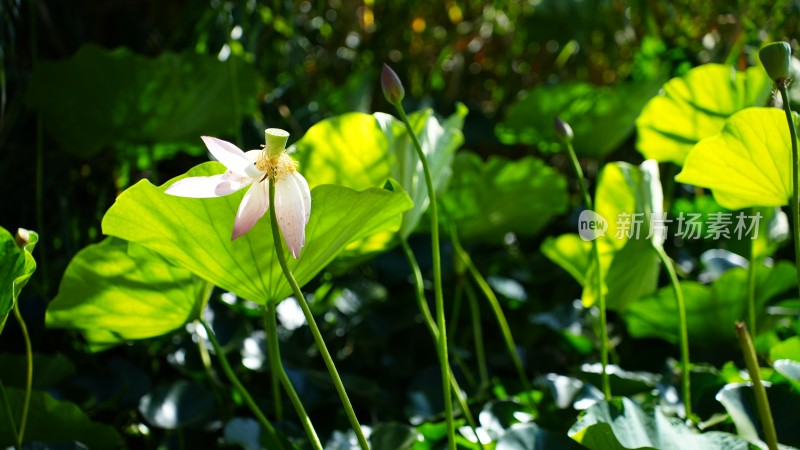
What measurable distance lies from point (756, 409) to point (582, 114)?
1.99ft

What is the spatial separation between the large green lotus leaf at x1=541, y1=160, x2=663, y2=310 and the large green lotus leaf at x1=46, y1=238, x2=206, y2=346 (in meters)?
0.38

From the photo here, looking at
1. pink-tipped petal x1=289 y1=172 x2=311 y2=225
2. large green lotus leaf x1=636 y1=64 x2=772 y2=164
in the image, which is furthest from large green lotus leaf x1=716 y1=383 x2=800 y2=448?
pink-tipped petal x1=289 y1=172 x2=311 y2=225

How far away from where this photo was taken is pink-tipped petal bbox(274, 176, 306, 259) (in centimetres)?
53

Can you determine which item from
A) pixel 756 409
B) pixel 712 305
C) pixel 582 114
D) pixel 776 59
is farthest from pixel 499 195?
pixel 776 59

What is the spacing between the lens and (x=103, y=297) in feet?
2.44

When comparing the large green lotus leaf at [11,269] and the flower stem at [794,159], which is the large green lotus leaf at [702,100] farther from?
the large green lotus leaf at [11,269]

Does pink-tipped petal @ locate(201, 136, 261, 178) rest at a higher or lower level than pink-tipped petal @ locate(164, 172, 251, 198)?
higher

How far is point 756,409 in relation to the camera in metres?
0.72

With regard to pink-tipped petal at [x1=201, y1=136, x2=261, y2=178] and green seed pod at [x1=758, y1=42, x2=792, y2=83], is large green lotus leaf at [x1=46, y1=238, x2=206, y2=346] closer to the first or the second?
pink-tipped petal at [x1=201, y1=136, x2=261, y2=178]

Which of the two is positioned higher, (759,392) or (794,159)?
(794,159)

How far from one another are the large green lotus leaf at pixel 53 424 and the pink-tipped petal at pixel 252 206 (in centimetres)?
36

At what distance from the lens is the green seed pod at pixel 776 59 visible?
56 centimetres

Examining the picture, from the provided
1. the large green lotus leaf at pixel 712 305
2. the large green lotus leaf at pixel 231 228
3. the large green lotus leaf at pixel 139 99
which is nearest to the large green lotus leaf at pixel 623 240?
the large green lotus leaf at pixel 712 305

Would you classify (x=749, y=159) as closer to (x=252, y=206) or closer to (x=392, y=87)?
(x=392, y=87)
